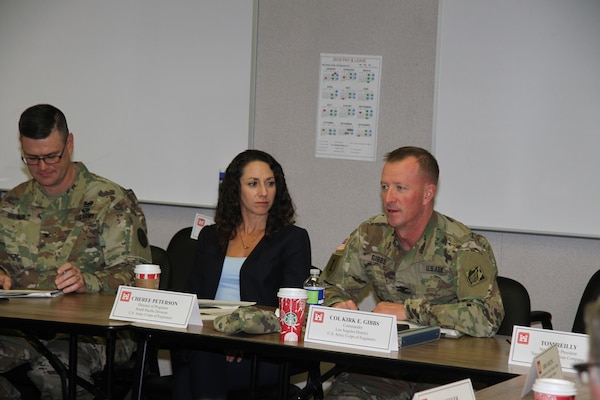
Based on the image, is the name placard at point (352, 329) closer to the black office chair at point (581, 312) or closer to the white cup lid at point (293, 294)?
the white cup lid at point (293, 294)

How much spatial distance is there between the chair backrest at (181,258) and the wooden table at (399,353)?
4.50 feet

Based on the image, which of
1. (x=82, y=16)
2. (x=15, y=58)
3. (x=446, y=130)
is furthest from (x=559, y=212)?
(x=15, y=58)

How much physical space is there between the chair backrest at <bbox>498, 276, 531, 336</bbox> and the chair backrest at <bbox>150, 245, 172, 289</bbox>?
1.60m

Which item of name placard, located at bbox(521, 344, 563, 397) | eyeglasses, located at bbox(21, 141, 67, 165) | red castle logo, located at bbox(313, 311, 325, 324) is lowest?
red castle logo, located at bbox(313, 311, 325, 324)

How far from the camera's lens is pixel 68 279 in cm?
356

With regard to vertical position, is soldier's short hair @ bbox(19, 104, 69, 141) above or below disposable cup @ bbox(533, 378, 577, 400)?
above

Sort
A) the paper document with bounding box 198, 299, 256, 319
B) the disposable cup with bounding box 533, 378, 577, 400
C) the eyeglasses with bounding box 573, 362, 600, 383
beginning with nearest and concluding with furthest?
1. the eyeglasses with bounding box 573, 362, 600, 383
2. the disposable cup with bounding box 533, 378, 577, 400
3. the paper document with bounding box 198, 299, 256, 319

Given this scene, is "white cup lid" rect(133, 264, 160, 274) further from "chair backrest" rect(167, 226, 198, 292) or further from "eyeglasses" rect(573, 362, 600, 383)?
"eyeglasses" rect(573, 362, 600, 383)

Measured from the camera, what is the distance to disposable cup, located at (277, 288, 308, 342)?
2873 millimetres

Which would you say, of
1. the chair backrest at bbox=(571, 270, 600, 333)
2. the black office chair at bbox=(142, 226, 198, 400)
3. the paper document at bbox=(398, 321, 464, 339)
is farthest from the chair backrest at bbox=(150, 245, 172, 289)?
the chair backrest at bbox=(571, 270, 600, 333)

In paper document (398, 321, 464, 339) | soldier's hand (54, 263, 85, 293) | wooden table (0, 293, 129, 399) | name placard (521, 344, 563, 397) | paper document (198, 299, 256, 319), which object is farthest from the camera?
soldier's hand (54, 263, 85, 293)

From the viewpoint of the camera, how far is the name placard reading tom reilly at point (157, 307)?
304 cm

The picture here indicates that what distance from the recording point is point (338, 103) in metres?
4.98

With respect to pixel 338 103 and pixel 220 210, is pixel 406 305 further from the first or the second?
pixel 338 103
